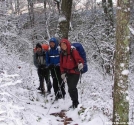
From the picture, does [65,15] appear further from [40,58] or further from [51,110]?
[51,110]

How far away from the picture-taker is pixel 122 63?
3975 mm

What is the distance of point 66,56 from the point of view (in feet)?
20.1

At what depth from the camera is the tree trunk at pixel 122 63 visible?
388 cm

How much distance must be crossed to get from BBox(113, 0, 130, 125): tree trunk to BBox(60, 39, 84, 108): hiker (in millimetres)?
1915

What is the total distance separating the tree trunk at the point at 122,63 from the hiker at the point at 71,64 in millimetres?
1915

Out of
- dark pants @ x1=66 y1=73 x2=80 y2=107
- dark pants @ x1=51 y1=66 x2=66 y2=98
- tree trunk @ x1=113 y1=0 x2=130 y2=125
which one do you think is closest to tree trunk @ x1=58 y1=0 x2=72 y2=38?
dark pants @ x1=51 y1=66 x2=66 y2=98

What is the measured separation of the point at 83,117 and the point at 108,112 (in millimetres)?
609

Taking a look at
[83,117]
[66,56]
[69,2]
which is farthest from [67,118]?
[69,2]

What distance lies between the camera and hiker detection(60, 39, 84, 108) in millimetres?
5953

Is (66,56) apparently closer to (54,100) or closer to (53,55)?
(53,55)

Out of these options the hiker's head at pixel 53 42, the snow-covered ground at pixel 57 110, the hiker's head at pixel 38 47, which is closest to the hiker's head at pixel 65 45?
the hiker's head at pixel 53 42

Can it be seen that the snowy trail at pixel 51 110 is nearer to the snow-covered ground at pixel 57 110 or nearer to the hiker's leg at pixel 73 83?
the snow-covered ground at pixel 57 110

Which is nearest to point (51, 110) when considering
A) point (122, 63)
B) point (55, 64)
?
point (55, 64)

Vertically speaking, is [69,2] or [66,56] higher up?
[69,2]
